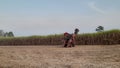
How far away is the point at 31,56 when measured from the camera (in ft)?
29.0

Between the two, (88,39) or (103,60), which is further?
(88,39)

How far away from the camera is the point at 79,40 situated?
17938 millimetres

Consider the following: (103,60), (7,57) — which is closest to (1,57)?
(7,57)

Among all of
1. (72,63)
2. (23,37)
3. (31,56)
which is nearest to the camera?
(72,63)

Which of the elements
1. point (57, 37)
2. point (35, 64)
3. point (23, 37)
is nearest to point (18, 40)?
point (23, 37)

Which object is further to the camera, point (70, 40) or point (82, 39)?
point (82, 39)

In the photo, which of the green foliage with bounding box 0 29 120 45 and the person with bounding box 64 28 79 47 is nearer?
the person with bounding box 64 28 79 47

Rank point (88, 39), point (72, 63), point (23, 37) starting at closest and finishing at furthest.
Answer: point (72, 63) → point (88, 39) → point (23, 37)

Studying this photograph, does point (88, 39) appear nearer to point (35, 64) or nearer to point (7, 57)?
point (7, 57)

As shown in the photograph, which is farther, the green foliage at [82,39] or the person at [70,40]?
the green foliage at [82,39]

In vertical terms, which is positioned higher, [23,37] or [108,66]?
[23,37]

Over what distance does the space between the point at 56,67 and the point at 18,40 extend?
16581 mm

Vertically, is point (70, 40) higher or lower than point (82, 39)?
lower

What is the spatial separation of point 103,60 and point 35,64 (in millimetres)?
2019
